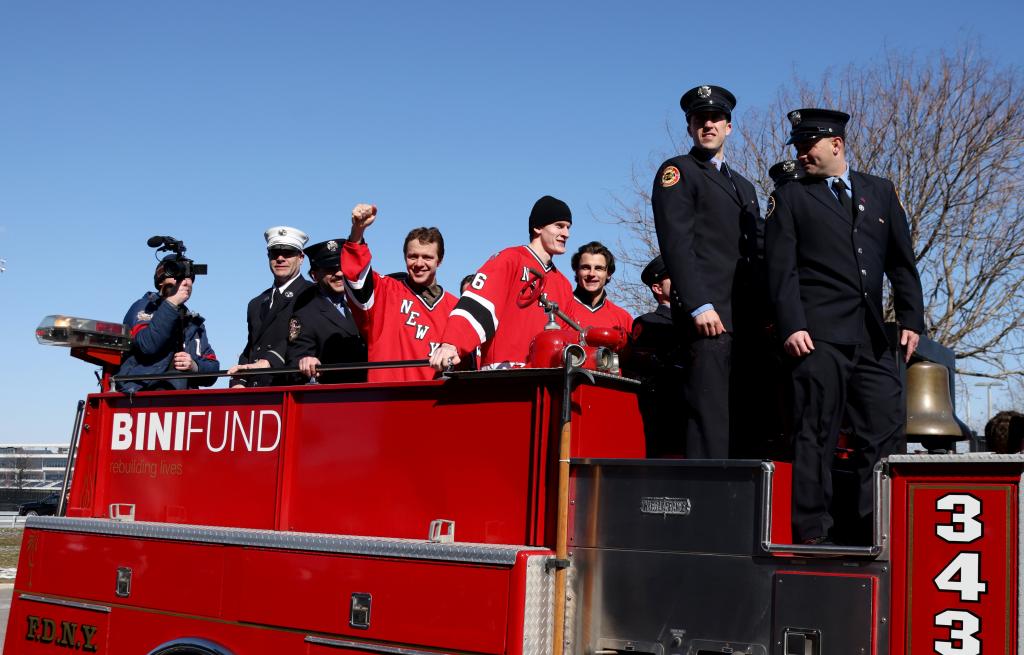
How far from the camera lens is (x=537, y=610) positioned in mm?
4277

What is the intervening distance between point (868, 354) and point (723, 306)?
24.9 inches

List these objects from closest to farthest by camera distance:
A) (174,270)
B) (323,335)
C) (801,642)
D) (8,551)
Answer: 1. (801,642)
2. (323,335)
3. (174,270)
4. (8,551)

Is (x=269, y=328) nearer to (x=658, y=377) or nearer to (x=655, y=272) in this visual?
(x=655, y=272)

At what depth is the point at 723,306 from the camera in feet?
15.9

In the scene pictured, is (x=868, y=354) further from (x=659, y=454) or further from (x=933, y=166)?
(x=933, y=166)

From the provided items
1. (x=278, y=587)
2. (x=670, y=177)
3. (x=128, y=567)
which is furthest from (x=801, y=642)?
(x=128, y=567)

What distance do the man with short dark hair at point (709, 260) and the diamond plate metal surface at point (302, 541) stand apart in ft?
3.19

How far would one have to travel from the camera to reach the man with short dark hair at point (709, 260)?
469cm

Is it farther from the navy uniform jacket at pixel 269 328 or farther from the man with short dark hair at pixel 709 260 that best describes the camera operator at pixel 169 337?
the man with short dark hair at pixel 709 260

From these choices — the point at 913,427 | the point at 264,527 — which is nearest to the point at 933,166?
the point at 913,427

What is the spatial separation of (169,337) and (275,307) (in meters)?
0.66

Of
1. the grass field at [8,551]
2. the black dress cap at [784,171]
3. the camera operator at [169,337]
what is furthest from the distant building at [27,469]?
the black dress cap at [784,171]

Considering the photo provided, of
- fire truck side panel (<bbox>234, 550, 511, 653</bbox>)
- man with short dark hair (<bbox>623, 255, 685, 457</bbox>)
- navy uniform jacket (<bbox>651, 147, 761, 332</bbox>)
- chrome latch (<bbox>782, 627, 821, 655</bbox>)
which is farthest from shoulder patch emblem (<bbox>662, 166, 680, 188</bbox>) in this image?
chrome latch (<bbox>782, 627, 821, 655</bbox>)

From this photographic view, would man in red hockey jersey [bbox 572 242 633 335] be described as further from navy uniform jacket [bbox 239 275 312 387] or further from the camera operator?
the camera operator
